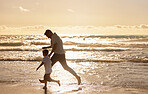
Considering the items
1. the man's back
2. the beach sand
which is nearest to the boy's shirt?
the man's back

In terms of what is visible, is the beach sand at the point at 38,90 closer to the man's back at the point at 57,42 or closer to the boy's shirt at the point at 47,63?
the boy's shirt at the point at 47,63

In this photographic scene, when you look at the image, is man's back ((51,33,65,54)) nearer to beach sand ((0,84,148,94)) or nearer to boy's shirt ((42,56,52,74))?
boy's shirt ((42,56,52,74))

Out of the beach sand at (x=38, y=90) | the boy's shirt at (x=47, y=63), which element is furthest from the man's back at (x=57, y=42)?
the beach sand at (x=38, y=90)

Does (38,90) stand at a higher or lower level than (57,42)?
lower

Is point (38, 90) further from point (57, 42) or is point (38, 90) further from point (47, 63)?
point (57, 42)

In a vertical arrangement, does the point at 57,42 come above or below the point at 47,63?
above

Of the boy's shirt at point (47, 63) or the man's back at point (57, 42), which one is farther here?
the man's back at point (57, 42)

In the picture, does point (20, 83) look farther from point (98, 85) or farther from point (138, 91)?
point (138, 91)

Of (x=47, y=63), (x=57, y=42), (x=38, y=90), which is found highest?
(x=57, y=42)

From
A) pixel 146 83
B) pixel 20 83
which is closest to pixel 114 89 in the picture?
pixel 146 83

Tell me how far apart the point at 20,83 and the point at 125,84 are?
3.34 meters

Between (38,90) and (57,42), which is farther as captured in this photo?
(57,42)

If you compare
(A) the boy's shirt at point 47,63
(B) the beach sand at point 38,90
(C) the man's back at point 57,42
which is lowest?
(B) the beach sand at point 38,90

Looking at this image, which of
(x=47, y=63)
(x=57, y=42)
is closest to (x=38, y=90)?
(x=47, y=63)
